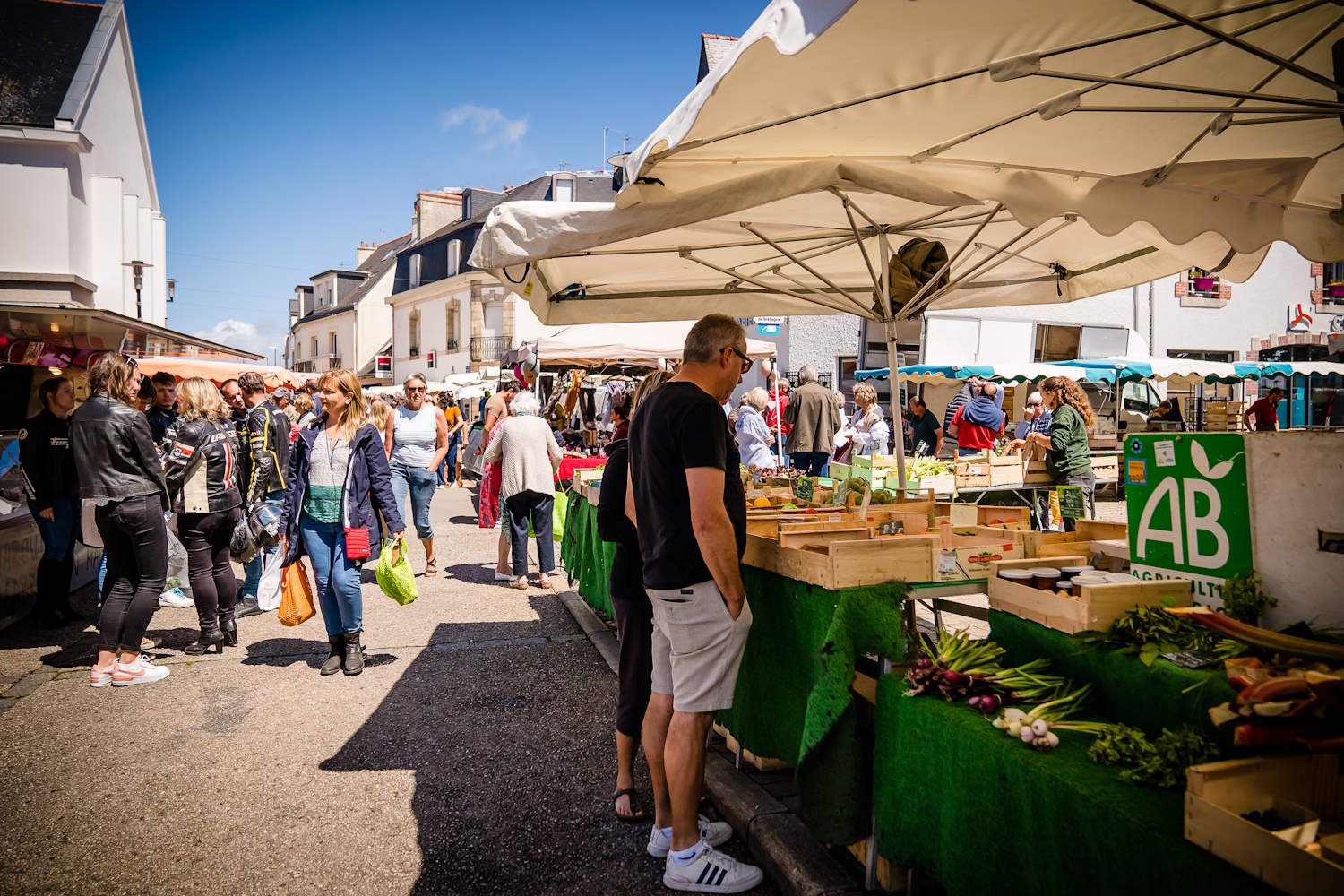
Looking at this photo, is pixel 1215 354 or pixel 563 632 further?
pixel 1215 354

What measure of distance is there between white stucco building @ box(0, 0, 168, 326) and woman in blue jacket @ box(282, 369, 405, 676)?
9633 millimetres

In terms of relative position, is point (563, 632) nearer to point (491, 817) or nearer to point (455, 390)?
point (491, 817)

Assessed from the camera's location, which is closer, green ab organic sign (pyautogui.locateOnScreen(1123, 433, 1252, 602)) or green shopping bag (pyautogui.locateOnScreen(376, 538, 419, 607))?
green ab organic sign (pyautogui.locateOnScreen(1123, 433, 1252, 602))

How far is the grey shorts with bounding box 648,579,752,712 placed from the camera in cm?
279

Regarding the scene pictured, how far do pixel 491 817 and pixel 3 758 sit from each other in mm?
2609

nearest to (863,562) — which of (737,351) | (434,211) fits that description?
(737,351)

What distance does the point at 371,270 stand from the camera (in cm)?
4975

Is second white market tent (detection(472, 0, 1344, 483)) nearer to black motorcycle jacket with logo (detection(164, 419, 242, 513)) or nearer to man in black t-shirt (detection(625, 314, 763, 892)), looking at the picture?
man in black t-shirt (detection(625, 314, 763, 892))

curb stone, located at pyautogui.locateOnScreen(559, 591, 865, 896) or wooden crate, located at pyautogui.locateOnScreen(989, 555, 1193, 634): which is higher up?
wooden crate, located at pyautogui.locateOnScreen(989, 555, 1193, 634)

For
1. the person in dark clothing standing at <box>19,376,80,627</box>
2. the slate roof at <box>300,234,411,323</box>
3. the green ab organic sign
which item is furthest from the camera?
the slate roof at <box>300,234,411,323</box>

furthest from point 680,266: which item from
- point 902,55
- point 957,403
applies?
point 957,403

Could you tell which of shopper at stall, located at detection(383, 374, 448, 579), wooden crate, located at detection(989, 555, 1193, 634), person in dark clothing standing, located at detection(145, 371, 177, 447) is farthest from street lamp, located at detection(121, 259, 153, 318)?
wooden crate, located at detection(989, 555, 1193, 634)

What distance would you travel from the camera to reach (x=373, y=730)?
14.4ft

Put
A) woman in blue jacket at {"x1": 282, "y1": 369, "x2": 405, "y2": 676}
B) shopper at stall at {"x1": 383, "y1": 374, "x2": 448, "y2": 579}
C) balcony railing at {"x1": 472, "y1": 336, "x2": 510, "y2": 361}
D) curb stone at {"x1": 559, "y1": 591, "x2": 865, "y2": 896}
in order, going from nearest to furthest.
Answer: curb stone at {"x1": 559, "y1": 591, "x2": 865, "y2": 896} → woman in blue jacket at {"x1": 282, "y1": 369, "x2": 405, "y2": 676} → shopper at stall at {"x1": 383, "y1": 374, "x2": 448, "y2": 579} → balcony railing at {"x1": 472, "y1": 336, "x2": 510, "y2": 361}
